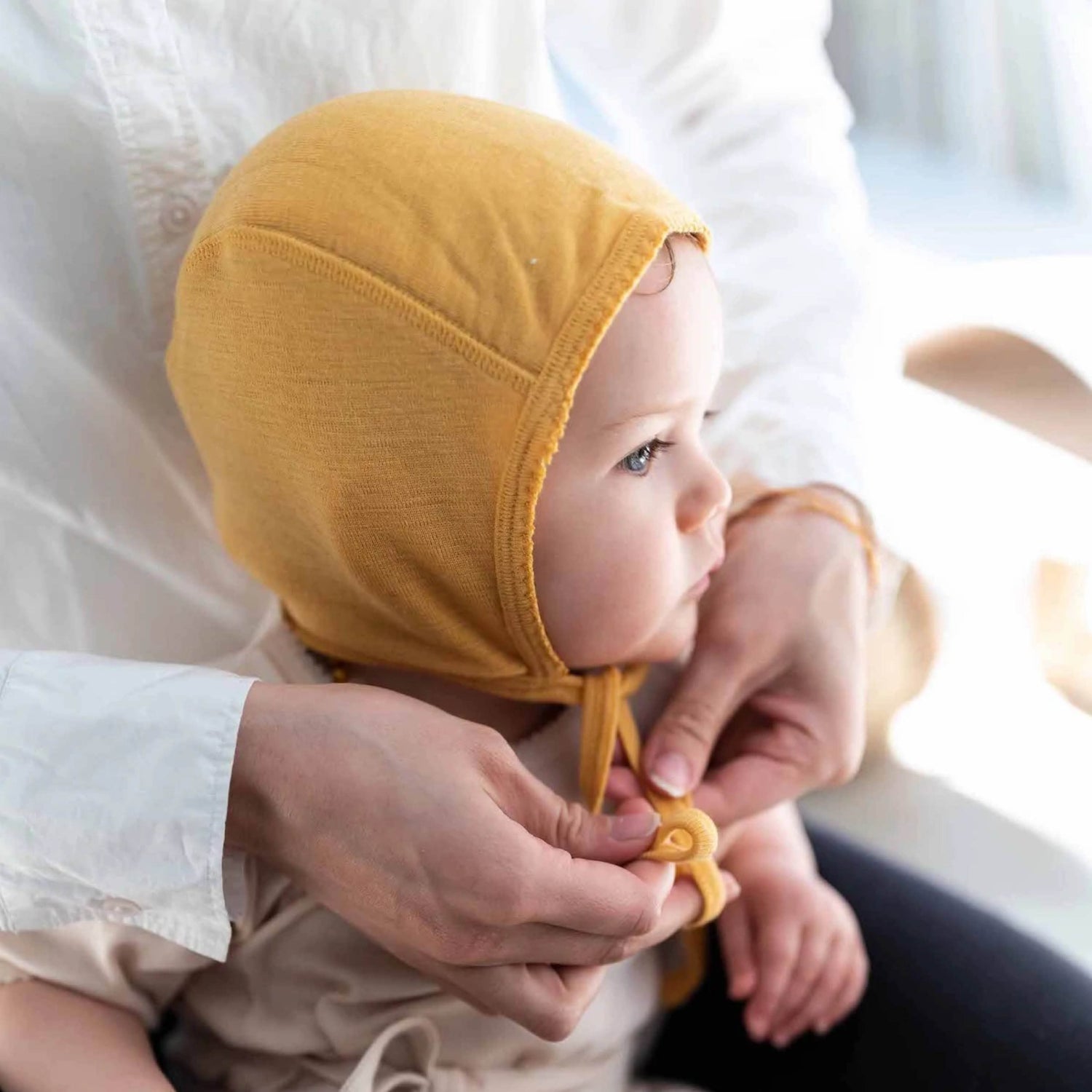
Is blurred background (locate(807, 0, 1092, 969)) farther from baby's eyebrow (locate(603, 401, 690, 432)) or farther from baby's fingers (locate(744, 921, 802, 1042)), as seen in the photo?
baby's eyebrow (locate(603, 401, 690, 432))

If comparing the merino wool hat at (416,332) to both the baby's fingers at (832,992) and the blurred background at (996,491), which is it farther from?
the blurred background at (996,491)

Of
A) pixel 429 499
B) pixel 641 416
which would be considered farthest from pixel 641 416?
pixel 429 499

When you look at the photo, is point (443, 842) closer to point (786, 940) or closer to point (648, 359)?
point (648, 359)

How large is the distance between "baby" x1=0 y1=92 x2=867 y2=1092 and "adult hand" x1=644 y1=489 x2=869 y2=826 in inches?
1.5

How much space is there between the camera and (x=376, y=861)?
2.32ft

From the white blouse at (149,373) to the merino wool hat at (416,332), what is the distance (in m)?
0.10

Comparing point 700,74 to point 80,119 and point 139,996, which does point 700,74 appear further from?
point 139,996

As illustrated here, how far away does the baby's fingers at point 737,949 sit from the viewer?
99 centimetres

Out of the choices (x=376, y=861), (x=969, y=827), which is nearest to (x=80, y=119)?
(x=376, y=861)

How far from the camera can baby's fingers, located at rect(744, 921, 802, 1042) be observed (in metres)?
0.96

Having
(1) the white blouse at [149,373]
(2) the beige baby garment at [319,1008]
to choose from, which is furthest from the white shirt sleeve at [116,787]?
(2) the beige baby garment at [319,1008]

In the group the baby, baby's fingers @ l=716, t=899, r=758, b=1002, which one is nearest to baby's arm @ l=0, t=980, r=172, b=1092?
the baby

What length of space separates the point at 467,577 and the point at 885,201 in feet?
3.55

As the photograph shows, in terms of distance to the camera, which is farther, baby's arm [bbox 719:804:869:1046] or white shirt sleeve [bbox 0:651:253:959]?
baby's arm [bbox 719:804:869:1046]
